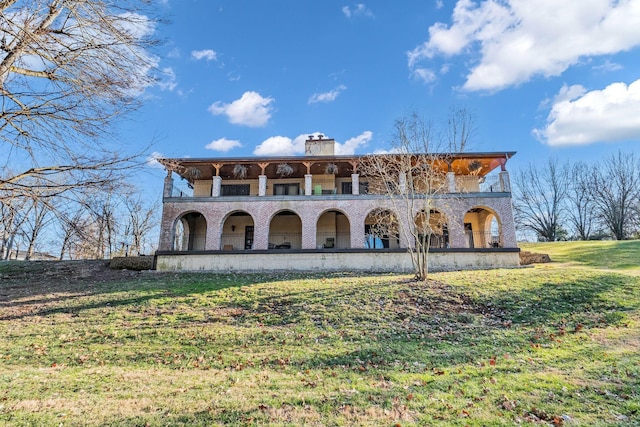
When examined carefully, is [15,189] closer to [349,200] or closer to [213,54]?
[213,54]

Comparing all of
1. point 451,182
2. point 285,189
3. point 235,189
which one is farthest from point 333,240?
point 451,182

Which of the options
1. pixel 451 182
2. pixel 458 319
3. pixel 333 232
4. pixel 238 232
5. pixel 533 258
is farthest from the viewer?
pixel 238 232

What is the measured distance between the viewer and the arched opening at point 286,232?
926 inches

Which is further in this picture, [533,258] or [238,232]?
[238,232]

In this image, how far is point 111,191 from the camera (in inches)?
213

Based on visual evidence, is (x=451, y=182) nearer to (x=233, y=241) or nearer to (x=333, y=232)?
(x=333, y=232)

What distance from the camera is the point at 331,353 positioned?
764 cm

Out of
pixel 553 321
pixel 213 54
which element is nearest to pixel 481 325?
pixel 553 321

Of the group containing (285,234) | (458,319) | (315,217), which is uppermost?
(315,217)

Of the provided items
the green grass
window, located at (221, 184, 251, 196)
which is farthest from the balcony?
the green grass

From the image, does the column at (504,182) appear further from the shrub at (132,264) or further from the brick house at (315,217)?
the shrub at (132,264)

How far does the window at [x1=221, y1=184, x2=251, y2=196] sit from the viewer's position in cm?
2461

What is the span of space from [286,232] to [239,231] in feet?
Result: 10.7

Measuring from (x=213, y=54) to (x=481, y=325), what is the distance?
33.8 feet
